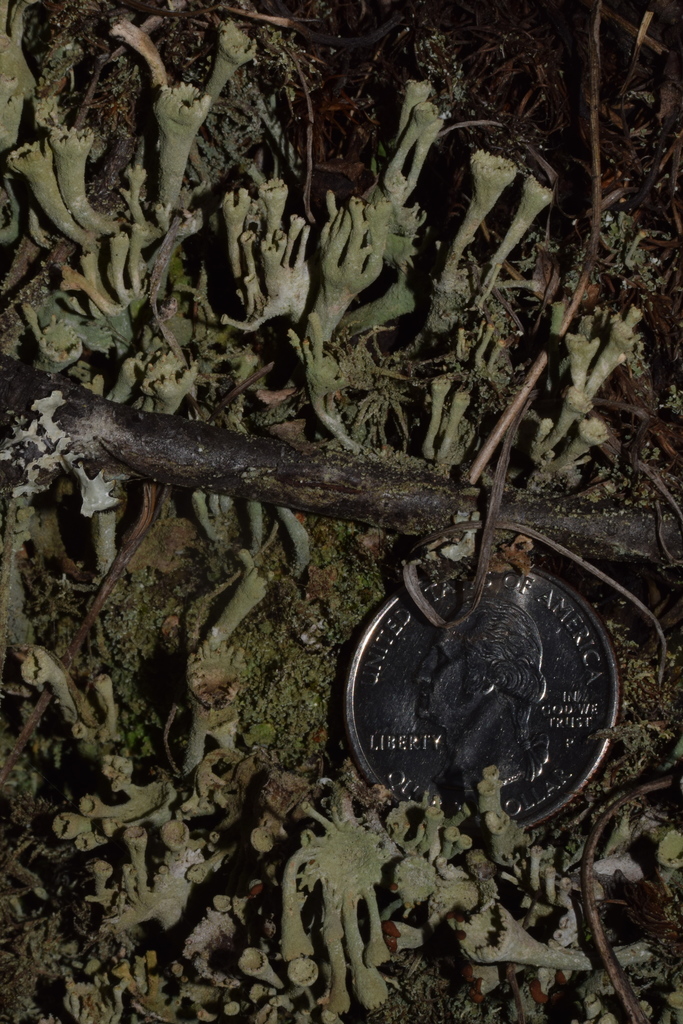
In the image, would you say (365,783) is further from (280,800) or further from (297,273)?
(297,273)

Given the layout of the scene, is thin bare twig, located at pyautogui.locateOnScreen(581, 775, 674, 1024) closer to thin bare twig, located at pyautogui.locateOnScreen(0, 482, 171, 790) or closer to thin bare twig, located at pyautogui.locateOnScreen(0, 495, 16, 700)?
thin bare twig, located at pyautogui.locateOnScreen(0, 482, 171, 790)

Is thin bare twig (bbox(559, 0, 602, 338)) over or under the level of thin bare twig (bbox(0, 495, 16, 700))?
over

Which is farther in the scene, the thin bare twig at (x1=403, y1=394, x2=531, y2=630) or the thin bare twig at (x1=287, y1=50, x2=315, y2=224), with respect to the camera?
the thin bare twig at (x1=287, y1=50, x2=315, y2=224)

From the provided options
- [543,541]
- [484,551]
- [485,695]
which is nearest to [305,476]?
[484,551]

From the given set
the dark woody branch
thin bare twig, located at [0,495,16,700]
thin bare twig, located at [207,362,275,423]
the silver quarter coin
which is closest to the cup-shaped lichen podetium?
thin bare twig, located at [207,362,275,423]

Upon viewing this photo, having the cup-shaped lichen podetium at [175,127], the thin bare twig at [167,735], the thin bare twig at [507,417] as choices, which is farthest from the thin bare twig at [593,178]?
the thin bare twig at [167,735]

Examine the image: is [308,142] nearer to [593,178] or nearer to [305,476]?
[593,178]

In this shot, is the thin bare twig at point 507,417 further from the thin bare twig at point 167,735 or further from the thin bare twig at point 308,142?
the thin bare twig at point 167,735

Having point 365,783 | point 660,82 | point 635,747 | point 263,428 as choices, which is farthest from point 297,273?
point 635,747

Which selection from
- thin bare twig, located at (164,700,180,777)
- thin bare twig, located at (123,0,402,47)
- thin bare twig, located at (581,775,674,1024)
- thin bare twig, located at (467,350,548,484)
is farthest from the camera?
thin bare twig, located at (164,700,180,777)
